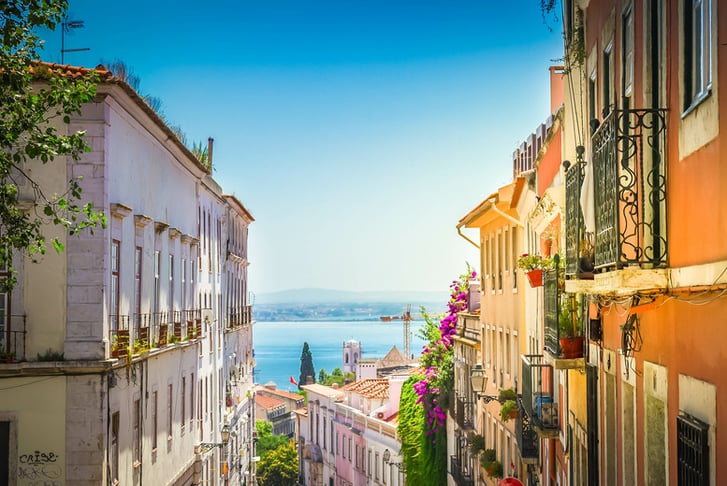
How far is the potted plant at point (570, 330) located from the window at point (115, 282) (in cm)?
896

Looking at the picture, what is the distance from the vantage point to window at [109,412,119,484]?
1912 cm

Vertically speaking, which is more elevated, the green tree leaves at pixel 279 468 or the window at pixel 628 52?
the window at pixel 628 52

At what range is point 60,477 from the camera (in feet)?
58.9

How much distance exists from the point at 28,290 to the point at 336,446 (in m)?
45.1

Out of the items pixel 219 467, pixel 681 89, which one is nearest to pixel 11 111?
pixel 681 89

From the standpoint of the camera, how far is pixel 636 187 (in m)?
7.89

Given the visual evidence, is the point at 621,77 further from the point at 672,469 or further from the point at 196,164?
the point at 196,164

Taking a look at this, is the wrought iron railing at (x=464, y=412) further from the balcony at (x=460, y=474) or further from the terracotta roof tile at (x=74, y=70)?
the terracotta roof tile at (x=74, y=70)

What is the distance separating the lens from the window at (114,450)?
19125 mm

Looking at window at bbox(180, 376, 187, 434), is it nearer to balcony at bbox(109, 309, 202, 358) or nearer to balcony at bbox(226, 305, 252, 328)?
balcony at bbox(109, 309, 202, 358)

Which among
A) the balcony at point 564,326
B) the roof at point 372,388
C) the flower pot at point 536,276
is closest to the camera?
the balcony at point 564,326

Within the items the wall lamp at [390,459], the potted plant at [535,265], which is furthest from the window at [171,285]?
the wall lamp at [390,459]

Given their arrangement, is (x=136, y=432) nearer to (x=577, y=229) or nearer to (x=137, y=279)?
(x=137, y=279)

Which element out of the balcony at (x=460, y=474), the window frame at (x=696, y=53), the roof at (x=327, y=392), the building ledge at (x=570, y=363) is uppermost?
the window frame at (x=696, y=53)
